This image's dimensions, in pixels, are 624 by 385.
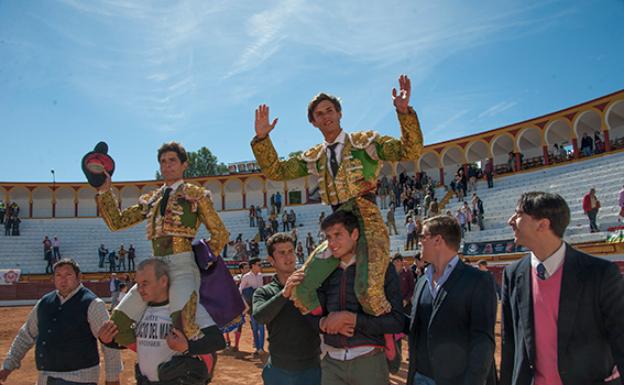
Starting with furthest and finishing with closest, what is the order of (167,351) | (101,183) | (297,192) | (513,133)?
1. (297,192)
2. (513,133)
3. (101,183)
4. (167,351)

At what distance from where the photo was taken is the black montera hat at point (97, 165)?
369 cm

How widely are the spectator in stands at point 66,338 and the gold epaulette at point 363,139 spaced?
2.18 metres

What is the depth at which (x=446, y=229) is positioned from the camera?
8.95 feet

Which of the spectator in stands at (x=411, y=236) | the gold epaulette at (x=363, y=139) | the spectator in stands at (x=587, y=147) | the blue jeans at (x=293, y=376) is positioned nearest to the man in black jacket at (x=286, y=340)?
the blue jeans at (x=293, y=376)

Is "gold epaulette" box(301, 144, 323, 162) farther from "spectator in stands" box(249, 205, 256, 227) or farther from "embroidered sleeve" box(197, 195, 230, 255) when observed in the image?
"spectator in stands" box(249, 205, 256, 227)

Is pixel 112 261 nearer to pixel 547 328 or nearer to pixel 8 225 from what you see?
pixel 8 225

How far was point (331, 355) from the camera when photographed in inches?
103

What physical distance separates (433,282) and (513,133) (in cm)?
2609

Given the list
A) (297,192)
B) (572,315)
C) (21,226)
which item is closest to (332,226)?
(572,315)

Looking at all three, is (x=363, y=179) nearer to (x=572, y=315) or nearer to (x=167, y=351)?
(x=572, y=315)

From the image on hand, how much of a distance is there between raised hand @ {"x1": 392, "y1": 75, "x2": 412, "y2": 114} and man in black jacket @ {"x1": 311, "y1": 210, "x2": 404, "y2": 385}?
737 millimetres

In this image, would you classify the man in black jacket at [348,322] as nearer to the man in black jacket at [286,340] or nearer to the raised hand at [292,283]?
the raised hand at [292,283]

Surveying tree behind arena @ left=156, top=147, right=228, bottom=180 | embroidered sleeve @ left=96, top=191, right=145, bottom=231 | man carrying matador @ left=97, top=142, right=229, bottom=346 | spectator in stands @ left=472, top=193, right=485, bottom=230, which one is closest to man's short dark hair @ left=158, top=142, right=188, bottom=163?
man carrying matador @ left=97, top=142, right=229, bottom=346

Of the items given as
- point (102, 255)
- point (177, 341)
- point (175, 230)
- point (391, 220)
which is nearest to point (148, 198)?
point (175, 230)
